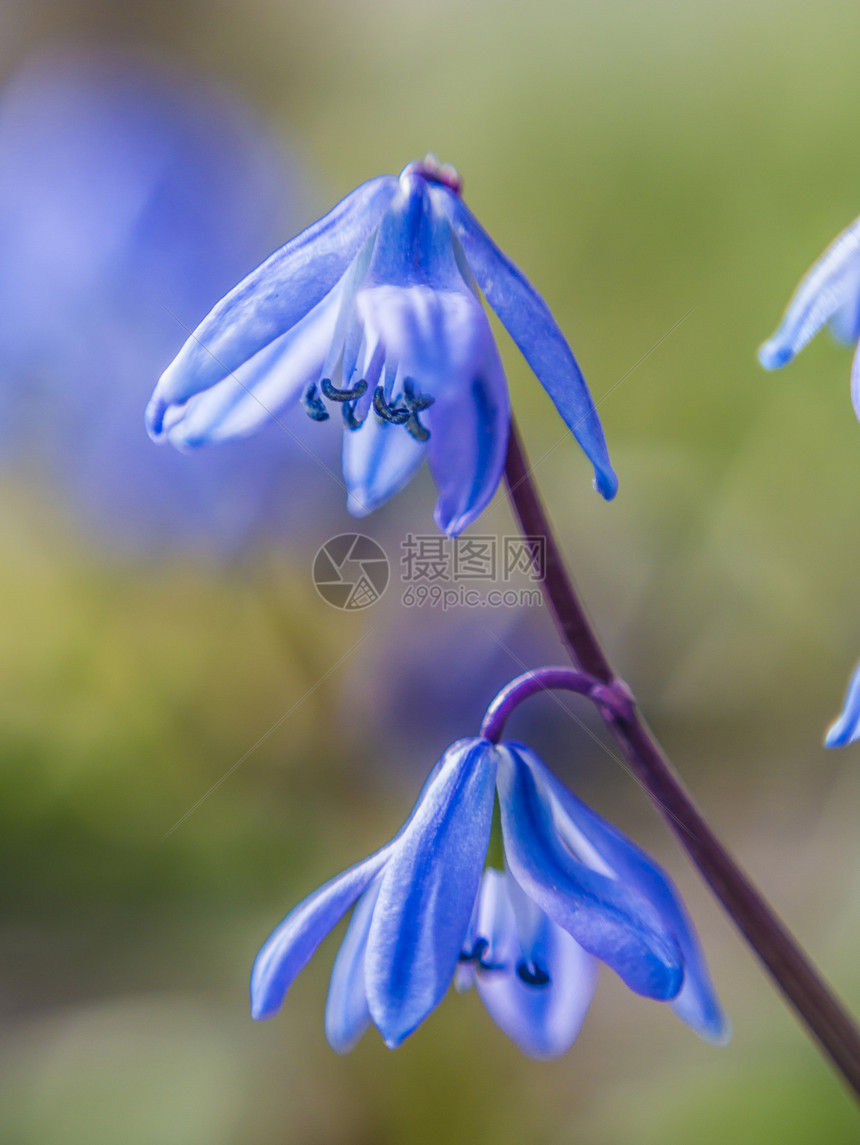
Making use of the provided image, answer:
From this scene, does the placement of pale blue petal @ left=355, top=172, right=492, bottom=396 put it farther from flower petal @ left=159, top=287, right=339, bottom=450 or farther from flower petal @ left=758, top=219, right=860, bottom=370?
flower petal @ left=758, top=219, right=860, bottom=370

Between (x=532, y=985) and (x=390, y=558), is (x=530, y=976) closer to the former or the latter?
(x=532, y=985)

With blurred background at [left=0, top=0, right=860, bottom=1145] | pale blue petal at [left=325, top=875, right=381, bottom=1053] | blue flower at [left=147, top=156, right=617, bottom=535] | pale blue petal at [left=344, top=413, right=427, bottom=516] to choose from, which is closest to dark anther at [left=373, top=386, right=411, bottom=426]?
blue flower at [left=147, top=156, right=617, bottom=535]

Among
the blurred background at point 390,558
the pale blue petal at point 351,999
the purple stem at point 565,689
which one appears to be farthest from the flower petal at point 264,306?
the blurred background at point 390,558

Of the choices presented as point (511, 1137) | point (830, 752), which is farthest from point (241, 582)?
point (830, 752)

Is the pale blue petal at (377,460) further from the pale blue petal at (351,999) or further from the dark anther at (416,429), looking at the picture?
the pale blue petal at (351,999)

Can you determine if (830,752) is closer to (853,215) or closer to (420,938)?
(853,215)

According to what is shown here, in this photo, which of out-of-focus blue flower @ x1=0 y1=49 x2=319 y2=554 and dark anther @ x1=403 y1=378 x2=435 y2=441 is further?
out-of-focus blue flower @ x1=0 y1=49 x2=319 y2=554

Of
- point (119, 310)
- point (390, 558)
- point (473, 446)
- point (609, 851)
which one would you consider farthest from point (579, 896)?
point (119, 310)
